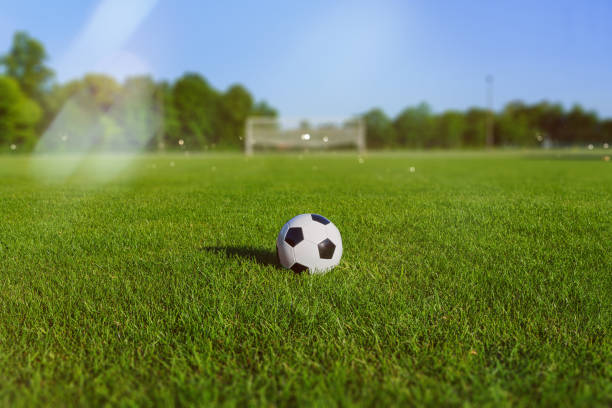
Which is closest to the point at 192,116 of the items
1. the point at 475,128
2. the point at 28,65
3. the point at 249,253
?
the point at 28,65

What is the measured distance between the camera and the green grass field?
200cm

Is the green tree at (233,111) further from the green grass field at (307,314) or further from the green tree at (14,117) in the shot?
the green grass field at (307,314)

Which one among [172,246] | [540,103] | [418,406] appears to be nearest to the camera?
[418,406]

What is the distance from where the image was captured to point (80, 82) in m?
61.2

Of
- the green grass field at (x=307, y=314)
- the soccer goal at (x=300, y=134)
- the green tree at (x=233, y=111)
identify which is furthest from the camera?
the green tree at (x=233, y=111)

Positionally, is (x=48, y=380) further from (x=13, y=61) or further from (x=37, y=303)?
(x=13, y=61)

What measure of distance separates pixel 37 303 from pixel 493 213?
5188mm

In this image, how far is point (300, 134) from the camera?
136 feet

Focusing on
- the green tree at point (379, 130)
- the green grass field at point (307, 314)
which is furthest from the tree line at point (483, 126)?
the green grass field at point (307, 314)

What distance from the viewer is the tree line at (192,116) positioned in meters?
54.6

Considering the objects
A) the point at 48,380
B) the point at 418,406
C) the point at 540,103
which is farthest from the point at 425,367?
the point at 540,103

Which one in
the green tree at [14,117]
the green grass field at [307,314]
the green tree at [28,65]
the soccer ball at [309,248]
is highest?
the green tree at [28,65]

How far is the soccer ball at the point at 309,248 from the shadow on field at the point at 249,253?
0.18 m

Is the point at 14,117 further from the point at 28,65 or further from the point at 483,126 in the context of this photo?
the point at 483,126
